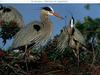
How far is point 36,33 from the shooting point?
5.20m

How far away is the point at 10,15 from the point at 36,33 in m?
0.30

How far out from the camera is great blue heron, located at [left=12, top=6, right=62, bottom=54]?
5148 millimetres

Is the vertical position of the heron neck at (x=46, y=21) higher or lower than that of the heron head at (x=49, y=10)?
lower

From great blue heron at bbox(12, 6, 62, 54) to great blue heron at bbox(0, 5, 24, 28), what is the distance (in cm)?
8

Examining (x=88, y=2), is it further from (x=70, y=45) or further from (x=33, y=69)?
(x=33, y=69)

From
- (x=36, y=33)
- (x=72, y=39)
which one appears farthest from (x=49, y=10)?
(x=72, y=39)

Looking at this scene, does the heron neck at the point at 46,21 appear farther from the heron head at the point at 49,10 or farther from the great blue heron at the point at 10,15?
the great blue heron at the point at 10,15

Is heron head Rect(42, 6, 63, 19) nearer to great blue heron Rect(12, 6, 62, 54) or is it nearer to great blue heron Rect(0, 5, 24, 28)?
great blue heron Rect(12, 6, 62, 54)

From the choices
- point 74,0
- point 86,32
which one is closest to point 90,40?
point 86,32

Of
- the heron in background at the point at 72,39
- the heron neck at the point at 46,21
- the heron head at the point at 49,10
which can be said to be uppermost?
the heron head at the point at 49,10

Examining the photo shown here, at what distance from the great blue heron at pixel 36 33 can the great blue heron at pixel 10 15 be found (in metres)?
0.08

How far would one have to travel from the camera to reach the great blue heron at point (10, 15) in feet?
16.9

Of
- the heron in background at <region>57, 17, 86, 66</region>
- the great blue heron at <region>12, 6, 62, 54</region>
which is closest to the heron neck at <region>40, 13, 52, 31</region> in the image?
the great blue heron at <region>12, 6, 62, 54</region>

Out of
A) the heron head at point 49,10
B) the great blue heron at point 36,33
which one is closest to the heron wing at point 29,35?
the great blue heron at point 36,33
